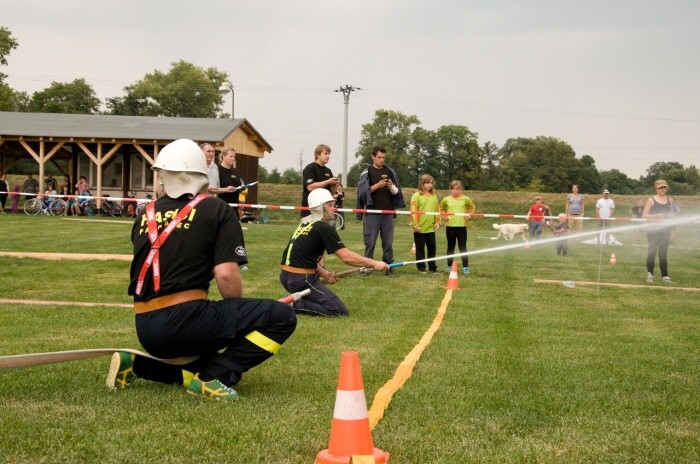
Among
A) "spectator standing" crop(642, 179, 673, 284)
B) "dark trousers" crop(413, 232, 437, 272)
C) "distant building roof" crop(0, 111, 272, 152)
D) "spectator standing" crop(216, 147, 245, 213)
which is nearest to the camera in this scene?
"spectator standing" crop(216, 147, 245, 213)

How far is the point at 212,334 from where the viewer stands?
597 cm

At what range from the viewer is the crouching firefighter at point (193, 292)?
5.90 metres

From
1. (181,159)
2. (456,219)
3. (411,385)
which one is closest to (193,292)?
(181,159)

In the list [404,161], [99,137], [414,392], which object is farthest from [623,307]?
[404,161]

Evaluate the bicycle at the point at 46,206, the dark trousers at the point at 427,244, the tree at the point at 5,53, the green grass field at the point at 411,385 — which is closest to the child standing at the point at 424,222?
the dark trousers at the point at 427,244

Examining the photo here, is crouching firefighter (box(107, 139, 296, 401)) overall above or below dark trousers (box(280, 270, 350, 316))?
above

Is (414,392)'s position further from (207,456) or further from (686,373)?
(686,373)

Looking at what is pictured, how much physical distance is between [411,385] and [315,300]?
440 centimetres

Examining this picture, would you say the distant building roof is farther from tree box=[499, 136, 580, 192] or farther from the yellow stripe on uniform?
tree box=[499, 136, 580, 192]

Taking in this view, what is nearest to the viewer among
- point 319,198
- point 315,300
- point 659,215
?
point 315,300

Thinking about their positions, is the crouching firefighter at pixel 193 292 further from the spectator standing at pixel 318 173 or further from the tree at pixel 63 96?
the tree at pixel 63 96

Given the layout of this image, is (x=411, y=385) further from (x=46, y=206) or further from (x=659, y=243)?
(x=46, y=206)

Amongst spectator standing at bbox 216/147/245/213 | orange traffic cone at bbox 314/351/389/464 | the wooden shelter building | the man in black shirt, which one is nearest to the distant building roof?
the wooden shelter building

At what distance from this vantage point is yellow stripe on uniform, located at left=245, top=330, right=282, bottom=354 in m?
6.14
